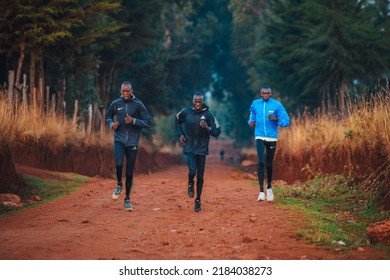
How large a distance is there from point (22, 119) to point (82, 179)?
2.59 meters

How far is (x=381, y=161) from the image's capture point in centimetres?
1138

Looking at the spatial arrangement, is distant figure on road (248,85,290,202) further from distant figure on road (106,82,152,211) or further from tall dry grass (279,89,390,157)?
distant figure on road (106,82,152,211)

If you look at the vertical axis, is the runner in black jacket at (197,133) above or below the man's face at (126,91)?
below

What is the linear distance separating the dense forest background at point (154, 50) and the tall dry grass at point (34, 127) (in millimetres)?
1797

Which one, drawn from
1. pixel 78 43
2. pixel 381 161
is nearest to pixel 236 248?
pixel 381 161

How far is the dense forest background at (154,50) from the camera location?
65.4ft

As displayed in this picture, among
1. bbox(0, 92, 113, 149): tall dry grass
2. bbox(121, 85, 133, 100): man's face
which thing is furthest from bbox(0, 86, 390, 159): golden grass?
bbox(121, 85, 133, 100): man's face

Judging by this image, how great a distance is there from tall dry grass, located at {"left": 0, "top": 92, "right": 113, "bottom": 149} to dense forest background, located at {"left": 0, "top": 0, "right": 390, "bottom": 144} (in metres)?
1.80

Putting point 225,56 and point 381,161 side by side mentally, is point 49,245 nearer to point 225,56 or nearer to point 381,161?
point 381,161

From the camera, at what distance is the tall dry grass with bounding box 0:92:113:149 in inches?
587

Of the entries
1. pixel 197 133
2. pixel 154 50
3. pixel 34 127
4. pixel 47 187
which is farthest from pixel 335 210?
pixel 154 50

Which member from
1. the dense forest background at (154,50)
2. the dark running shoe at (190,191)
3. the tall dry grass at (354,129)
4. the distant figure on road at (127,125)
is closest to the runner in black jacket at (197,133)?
the dark running shoe at (190,191)

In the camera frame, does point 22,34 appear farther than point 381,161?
Yes

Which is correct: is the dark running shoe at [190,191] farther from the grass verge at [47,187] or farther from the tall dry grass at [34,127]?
the tall dry grass at [34,127]
